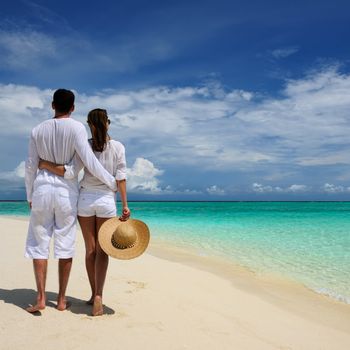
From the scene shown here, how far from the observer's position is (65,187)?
11.8 ft

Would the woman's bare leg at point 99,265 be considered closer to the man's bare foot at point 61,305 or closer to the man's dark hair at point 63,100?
the man's bare foot at point 61,305

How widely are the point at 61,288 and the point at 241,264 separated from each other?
611 cm

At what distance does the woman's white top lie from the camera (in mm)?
3727

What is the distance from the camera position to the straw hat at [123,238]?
3.66 metres

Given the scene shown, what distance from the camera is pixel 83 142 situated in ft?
11.8

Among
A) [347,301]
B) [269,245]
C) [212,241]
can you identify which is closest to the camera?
[347,301]

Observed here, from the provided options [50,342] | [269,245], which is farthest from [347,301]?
[269,245]

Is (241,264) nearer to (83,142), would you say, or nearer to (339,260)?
(339,260)

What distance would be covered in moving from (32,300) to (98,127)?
1913mm

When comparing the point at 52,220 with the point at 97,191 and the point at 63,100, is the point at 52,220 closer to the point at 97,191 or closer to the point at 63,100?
the point at 97,191

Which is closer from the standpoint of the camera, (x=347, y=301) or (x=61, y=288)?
(x=61, y=288)

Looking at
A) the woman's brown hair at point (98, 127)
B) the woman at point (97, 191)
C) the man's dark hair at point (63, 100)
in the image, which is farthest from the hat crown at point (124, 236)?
the man's dark hair at point (63, 100)

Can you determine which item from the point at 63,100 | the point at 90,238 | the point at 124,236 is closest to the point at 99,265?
the point at 90,238

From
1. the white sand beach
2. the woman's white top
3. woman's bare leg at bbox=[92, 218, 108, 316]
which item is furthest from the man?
the white sand beach
